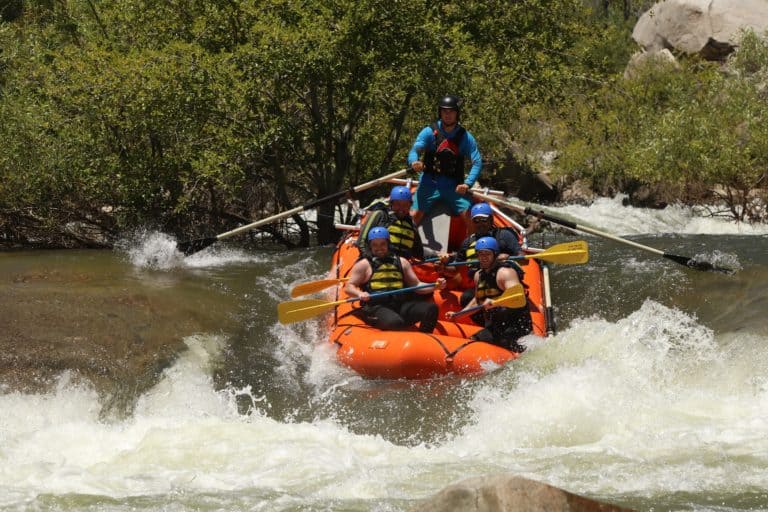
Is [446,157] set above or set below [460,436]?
above

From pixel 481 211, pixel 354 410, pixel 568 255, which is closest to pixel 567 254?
pixel 568 255

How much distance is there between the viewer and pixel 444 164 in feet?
32.3

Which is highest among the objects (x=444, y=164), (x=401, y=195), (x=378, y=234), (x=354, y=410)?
(x=444, y=164)

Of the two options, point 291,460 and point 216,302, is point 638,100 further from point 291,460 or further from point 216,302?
point 291,460

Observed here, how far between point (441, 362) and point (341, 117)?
6931mm

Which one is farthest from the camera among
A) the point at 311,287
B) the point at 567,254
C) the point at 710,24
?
the point at 710,24

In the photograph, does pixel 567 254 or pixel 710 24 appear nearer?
pixel 567 254

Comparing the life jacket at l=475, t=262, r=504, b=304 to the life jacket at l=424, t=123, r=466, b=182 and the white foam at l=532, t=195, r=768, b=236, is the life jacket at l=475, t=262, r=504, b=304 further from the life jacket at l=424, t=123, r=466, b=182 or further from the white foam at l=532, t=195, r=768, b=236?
the white foam at l=532, t=195, r=768, b=236

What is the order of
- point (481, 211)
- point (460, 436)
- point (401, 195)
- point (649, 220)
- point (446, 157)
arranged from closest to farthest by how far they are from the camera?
point (460, 436)
point (481, 211)
point (401, 195)
point (446, 157)
point (649, 220)

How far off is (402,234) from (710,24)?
744 inches

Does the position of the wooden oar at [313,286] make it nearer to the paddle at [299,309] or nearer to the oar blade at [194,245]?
the paddle at [299,309]

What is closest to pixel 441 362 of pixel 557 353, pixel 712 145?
pixel 557 353

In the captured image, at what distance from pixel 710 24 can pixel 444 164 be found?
17.9m

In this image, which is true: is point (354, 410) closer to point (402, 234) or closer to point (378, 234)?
point (378, 234)
